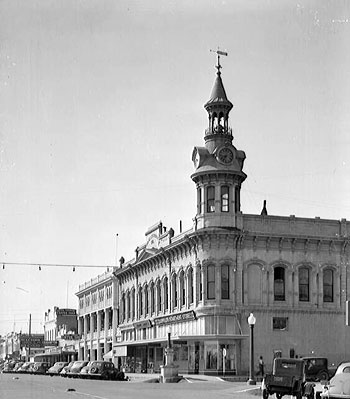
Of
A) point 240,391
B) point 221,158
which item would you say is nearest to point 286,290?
point 221,158

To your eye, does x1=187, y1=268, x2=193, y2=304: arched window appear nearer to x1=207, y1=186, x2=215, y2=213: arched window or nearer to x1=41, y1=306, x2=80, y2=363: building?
x1=207, y1=186, x2=215, y2=213: arched window

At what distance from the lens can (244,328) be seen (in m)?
61.4

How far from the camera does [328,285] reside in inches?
2525

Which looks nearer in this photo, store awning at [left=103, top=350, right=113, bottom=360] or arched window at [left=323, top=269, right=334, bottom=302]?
arched window at [left=323, top=269, right=334, bottom=302]

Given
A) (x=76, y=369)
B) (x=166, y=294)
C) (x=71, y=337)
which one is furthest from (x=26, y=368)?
(x=71, y=337)

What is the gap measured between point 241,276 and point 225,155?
30.0 feet

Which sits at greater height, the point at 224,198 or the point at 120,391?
the point at 224,198

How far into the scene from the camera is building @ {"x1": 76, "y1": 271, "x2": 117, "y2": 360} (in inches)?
3583

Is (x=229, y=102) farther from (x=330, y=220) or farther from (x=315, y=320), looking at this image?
(x=315, y=320)

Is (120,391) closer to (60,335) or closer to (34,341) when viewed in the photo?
(60,335)

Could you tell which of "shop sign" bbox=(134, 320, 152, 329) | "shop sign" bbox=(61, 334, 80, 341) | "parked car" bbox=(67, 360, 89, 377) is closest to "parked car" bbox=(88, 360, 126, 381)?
"parked car" bbox=(67, 360, 89, 377)

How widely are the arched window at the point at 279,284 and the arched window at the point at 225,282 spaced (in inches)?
149

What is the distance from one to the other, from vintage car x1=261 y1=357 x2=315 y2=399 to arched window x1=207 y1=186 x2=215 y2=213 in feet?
109

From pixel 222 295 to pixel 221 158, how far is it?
1023cm
